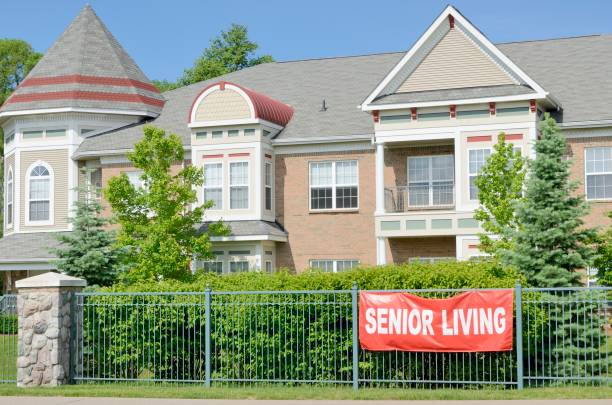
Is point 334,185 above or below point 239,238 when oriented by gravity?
above

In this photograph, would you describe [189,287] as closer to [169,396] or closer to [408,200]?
[169,396]

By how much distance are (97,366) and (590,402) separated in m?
10.1

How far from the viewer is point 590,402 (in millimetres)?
14391

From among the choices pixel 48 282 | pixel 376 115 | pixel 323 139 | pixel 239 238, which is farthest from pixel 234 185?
pixel 48 282

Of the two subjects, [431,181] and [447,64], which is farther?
[431,181]

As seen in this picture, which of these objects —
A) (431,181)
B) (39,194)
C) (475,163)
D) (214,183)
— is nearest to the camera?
(475,163)

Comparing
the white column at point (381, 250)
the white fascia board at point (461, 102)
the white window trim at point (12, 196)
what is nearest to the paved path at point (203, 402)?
the white column at point (381, 250)

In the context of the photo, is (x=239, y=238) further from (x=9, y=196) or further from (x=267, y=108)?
(x=9, y=196)

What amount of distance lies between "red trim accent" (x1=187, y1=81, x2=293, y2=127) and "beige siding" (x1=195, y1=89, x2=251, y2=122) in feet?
0.87

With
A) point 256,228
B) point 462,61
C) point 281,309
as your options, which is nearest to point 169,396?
point 281,309

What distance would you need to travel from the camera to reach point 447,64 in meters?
30.7

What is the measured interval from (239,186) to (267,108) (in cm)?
304

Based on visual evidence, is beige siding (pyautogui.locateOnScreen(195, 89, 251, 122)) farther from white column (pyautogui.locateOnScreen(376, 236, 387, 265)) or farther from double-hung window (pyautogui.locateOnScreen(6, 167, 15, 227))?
double-hung window (pyautogui.locateOnScreen(6, 167, 15, 227))

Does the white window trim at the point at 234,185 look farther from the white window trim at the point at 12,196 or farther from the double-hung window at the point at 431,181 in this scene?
the white window trim at the point at 12,196
